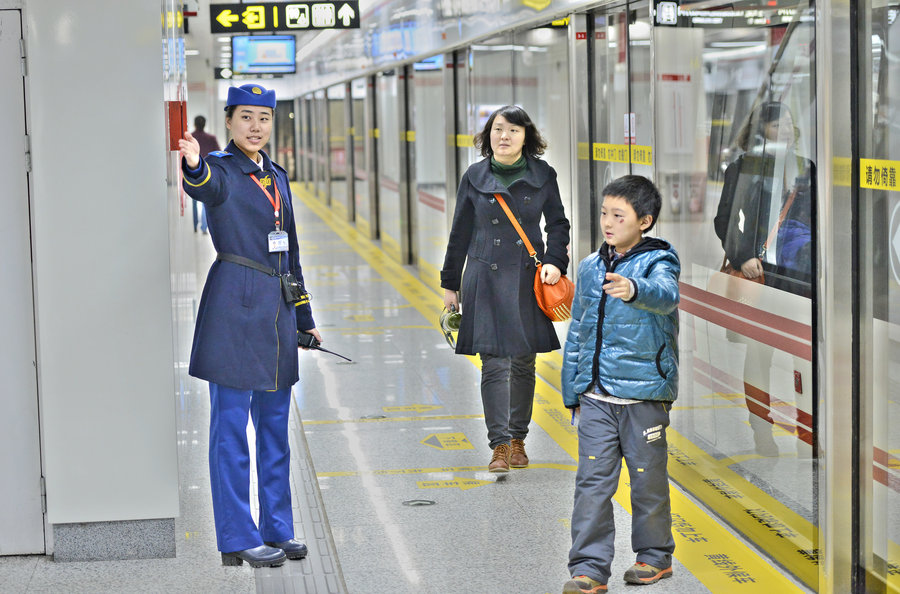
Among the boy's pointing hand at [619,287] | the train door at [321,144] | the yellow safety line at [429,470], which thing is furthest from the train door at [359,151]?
the boy's pointing hand at [619,287]

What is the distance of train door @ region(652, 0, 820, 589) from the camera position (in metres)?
4.09

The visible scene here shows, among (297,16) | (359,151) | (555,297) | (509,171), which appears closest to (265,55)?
(359,151)

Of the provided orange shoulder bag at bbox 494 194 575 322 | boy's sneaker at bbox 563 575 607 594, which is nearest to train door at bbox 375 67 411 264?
orange shoulder bag at bbox 494 194 575 322

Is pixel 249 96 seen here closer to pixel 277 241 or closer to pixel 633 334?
pixel 277 241

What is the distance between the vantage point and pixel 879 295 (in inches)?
135

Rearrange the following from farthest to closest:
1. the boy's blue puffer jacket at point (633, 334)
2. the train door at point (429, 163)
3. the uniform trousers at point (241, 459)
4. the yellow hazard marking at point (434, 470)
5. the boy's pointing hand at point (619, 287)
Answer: the train door at point (429, 163)
the yellow hazard marking at point (434, 470)
the uniform trousers at point (241, 459)
the boy's blue puffer jacket at point (633, 334)
the boy's pointing hand at point (619, 287)

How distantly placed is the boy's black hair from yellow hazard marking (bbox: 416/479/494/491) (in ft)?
6.01

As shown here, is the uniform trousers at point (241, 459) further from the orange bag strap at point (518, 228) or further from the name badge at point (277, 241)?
the orange bag strap at point (518, 228)

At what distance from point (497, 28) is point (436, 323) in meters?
2.52

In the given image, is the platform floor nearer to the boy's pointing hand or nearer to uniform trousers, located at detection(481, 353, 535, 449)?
uniform trousers, located at detection(481, 353, 535, 449)

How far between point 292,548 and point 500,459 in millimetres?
1345

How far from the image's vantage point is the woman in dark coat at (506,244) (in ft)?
16.4

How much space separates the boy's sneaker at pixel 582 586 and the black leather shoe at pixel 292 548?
40.4 inches

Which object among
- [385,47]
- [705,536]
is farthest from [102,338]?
[385,47]
